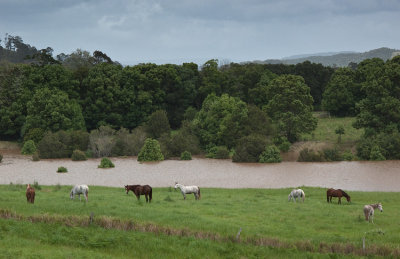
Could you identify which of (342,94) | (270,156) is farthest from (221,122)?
(342,94)

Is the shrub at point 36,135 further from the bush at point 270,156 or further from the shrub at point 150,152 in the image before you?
the bush at point 270,156

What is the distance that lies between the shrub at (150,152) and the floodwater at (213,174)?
1052 mm

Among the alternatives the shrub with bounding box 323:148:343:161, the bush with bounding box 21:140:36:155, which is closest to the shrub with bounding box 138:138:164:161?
the bush with bounding box 21:140:36:155

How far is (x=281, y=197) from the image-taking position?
27.2m

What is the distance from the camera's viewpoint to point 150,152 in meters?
49.2

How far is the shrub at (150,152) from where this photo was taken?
49156 millimetres

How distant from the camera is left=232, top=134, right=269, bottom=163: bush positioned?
4825 centimetres

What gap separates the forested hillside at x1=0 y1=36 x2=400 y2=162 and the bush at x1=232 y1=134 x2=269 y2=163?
0.36ft

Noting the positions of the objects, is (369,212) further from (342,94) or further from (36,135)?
(342,94)

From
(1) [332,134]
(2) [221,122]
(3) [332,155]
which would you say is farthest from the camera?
(1) [332,134]

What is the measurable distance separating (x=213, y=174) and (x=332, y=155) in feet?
50.1

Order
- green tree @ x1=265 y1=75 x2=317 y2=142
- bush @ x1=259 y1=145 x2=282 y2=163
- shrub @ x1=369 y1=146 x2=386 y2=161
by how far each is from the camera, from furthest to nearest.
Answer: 1. green tree @ x1=265 y1=75 x2=317 y2=142
2. bush @ x1=259 y1=145 x2=282 y2=163
3. shrub @ x1=369 y1=146 x2=386 y2=161

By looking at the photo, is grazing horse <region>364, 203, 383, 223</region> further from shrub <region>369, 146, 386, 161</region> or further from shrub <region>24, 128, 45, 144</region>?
shrub <region>24, 128, 45, 144</region>

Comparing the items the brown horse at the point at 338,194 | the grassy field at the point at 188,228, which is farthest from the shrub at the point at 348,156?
the brown horse at the point at 338,194
